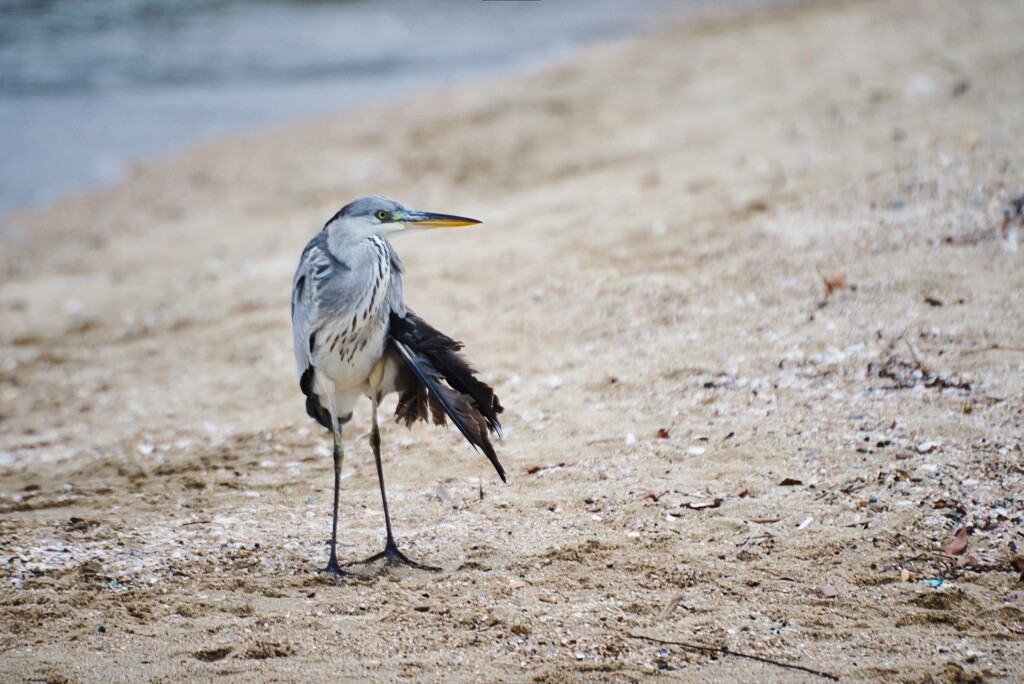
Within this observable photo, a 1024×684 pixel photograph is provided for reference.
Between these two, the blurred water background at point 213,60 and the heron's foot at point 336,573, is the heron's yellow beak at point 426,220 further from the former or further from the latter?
the blurred water background at point 213,60

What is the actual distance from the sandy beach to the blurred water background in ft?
13.3

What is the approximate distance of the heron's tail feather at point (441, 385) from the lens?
13.2 ft

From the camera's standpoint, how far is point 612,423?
501cm

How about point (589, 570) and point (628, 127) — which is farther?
point (628, 127)

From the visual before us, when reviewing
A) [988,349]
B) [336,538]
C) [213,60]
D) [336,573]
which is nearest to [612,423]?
[336,538]

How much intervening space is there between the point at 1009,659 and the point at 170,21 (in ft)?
64.7

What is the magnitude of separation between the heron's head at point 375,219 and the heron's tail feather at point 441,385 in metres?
0.41

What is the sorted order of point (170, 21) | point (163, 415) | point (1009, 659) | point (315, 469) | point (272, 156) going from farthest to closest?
point (170, 21)
point (272, 156)
point (163, 415)
point (315, 469)
point (1009, 659)

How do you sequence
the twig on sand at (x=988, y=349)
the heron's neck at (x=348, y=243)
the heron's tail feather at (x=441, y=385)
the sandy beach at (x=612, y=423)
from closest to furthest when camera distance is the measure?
the sandy beach at (x=612, y=423)
the heron's tail feather at (x=441, y=385)
the heron's neck at (x=348, y=243)
the twig on sand at (x=988, y=349)

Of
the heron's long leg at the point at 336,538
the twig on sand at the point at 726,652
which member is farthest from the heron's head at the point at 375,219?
the twig on sand at the point at 726,652

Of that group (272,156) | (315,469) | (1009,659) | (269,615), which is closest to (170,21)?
(272,156)

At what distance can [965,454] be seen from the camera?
4258mm

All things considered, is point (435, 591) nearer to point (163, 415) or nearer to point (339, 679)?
point (339, 679)

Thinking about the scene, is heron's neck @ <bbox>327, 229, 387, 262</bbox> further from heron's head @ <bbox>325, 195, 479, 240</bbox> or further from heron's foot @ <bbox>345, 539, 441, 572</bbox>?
heron's foot @ <bbox>345, 539, 441, 572</bbox>
